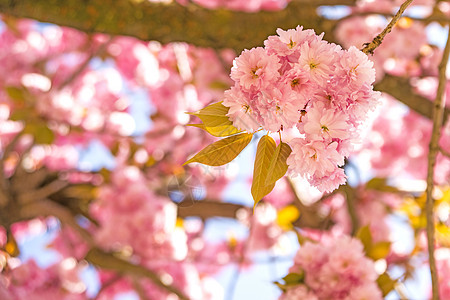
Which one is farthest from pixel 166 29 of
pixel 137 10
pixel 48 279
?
pixel 48 279

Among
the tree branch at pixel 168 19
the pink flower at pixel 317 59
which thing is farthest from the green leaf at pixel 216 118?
the tree branch at pixel 168 19

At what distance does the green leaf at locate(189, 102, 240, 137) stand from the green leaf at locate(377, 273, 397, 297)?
705mm

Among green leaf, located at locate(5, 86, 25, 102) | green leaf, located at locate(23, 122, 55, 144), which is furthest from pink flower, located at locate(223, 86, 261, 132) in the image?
green leaf, located at locate(5, 86, 25, 102)

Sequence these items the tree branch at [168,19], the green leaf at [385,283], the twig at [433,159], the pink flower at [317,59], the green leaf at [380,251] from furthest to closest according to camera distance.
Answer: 1. the tree branch at [168,19]
2. the green leaf at [380,251]
3. the green leaf at [385,283]
4. the twig at [433,159]
5. the pink flower at [317,59]

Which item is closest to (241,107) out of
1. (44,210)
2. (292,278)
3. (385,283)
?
(292,278)

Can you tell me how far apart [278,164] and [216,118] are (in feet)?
0.28

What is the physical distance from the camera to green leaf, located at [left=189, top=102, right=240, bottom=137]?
1.87ft

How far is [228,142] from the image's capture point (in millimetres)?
595

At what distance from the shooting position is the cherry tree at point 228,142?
543 millimetres

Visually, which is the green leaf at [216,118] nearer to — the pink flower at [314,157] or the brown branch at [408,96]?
the pink flower at [314,157]

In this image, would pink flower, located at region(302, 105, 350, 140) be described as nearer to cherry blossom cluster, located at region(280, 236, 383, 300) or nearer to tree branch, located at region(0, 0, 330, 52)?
cherry blossom cluster, located at region(280, 236, 383, 300)

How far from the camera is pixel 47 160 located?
302 cm

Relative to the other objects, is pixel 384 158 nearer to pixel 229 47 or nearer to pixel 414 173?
pixel 414 173

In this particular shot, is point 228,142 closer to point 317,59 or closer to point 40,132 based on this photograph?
point 317,59
